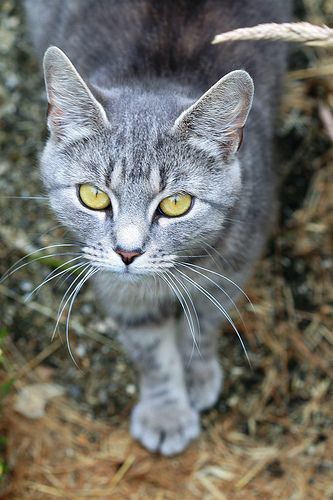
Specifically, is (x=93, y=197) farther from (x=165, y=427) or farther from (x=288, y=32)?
(x=165, y=427)

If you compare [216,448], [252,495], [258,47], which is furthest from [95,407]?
[258,47]

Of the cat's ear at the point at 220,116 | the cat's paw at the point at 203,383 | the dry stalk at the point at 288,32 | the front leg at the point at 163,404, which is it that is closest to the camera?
the dry stalk at the point at 288,32

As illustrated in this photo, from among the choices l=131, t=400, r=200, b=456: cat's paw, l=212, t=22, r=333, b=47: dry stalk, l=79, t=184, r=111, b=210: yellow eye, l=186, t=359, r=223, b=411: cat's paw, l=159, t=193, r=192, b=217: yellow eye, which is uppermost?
l=212, t=22, r=333, b=47: dry stalk

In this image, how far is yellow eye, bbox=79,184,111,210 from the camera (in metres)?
1.66

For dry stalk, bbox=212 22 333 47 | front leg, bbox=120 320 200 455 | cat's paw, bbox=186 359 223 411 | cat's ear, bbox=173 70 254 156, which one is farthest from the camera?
cat's paw, bbox=186 359 223 411

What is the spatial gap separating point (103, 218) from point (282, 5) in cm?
112

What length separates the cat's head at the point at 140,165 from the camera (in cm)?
161

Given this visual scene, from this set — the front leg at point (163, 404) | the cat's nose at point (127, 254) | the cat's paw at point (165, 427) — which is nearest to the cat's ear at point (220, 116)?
the cat's nose at point (127, 254)

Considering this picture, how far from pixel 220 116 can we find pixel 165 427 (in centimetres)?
110

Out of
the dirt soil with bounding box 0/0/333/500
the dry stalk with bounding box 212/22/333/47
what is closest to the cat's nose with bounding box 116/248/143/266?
the dry stalk with bounding box 212/22/333/47

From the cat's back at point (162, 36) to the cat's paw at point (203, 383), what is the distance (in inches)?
36.3

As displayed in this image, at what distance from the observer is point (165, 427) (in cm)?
232

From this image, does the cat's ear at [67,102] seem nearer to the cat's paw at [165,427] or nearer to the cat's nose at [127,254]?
the cat's nose at [127,254]

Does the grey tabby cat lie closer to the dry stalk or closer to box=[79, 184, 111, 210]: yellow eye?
box=[79, 184, 111, 210]: yellow eye
